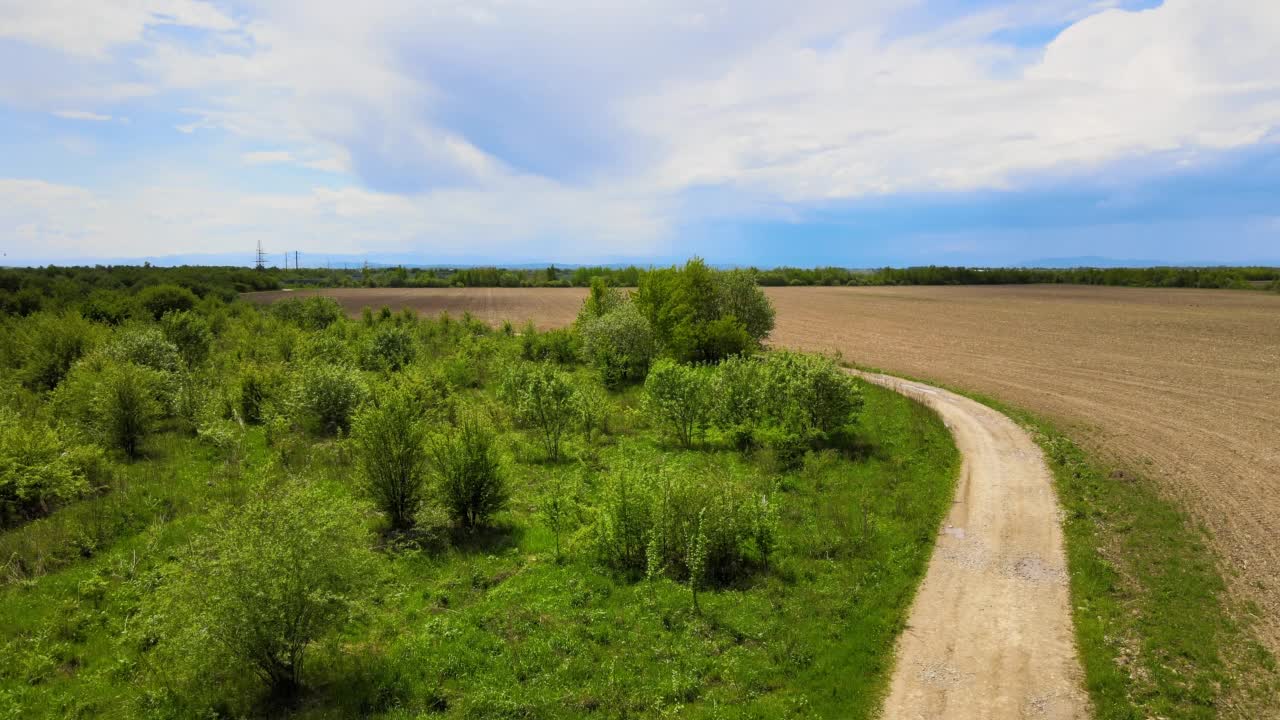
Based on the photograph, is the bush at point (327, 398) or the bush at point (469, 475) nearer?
the bush at point (469, 475)

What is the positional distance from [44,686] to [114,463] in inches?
566

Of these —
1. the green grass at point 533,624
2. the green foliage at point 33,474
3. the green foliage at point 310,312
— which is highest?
the green foliage at point 310,312

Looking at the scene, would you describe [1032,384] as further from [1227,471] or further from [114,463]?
[114,463]

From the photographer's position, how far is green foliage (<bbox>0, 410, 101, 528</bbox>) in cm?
1800

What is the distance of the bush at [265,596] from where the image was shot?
10.4 m

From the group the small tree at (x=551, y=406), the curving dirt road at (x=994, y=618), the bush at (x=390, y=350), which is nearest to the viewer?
the curving dirt road at (x=994, y=618)

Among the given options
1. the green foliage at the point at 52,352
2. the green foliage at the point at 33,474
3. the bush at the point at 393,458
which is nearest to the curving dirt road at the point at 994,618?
the bush at the point at 393,458

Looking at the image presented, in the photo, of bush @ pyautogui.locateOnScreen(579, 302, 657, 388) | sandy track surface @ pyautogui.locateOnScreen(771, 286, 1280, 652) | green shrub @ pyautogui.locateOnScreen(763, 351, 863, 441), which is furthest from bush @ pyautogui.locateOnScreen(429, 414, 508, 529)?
bush @ pyautogui.locateOnScreen(579, 302, 657, 388)

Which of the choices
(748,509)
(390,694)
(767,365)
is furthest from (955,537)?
(390,694)

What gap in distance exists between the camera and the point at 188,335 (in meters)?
44.2

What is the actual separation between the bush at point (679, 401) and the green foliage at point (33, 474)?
21.2m

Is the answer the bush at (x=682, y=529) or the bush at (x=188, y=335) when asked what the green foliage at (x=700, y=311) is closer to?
the bush at (x=682, y=529)

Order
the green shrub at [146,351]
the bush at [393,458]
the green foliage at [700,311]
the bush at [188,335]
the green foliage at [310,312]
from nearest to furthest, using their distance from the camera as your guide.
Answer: the bush at [393,458] < the green shrub at [146,351] < the bush at [188,335] < the green foliage at [700,311] < the green foliage at [310,312]

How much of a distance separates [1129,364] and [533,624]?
158ft
